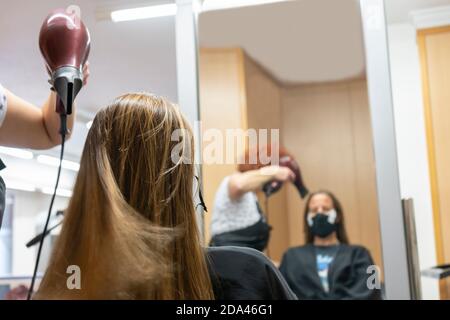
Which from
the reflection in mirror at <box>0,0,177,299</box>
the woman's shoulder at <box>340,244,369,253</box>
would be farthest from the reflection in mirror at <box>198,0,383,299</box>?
the reflection in mirror at <box>0,0,177,299</box>

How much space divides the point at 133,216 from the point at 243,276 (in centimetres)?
20

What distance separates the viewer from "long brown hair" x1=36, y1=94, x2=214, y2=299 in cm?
74

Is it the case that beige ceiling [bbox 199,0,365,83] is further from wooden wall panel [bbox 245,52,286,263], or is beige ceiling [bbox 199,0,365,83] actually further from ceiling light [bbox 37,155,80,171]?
ceiling light [bbox 37,155,80,171]

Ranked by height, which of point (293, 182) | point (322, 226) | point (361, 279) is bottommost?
point (361, 279)

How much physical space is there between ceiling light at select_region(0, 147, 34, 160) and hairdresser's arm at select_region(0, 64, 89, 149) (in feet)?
0.40

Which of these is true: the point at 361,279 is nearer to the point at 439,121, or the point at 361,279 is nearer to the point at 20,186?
the point at 439,121

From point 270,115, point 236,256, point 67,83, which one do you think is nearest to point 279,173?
point 270,115

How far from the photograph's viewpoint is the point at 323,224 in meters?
1.20

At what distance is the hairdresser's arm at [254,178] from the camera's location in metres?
1.25

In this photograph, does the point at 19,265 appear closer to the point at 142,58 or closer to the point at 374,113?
the point at 142,58

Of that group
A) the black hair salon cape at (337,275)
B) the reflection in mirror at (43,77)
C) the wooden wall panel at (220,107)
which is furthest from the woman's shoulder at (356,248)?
the reflection in mirror at (43,77)

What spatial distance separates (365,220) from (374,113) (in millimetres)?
255

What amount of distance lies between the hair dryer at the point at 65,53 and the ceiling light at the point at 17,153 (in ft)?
1.09

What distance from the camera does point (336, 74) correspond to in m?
1.23
